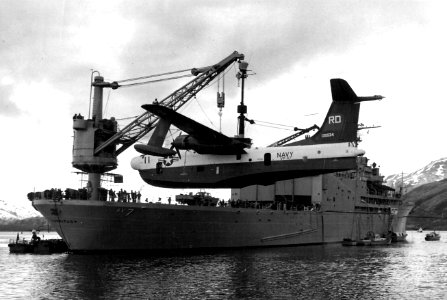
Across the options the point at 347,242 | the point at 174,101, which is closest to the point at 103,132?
the point at 174,101

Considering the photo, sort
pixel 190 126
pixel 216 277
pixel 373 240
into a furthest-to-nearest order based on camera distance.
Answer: pixel 373 240 < pixel 190 126 < pixel 216 277

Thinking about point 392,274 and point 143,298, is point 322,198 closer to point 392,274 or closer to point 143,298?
point 392,274

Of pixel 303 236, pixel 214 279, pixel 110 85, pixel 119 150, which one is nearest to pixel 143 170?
pixel 119 150

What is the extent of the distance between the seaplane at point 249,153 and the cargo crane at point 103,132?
4672mm

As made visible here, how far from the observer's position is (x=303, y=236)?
60719 mm

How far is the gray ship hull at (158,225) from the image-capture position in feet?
137

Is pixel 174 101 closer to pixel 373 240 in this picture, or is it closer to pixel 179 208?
pixel 179 208

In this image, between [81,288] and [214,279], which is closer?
[81,288]

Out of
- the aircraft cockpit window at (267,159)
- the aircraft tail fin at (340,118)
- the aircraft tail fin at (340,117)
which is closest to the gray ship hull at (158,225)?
the aircraft cockpit window at (267,159)

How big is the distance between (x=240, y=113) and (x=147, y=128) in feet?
35.6

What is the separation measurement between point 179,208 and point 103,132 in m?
10.5

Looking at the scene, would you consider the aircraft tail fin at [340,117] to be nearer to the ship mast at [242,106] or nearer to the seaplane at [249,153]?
the seaplane at [249,153]

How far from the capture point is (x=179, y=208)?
146 ft

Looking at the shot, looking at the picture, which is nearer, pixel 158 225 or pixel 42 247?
pixel 158 225
